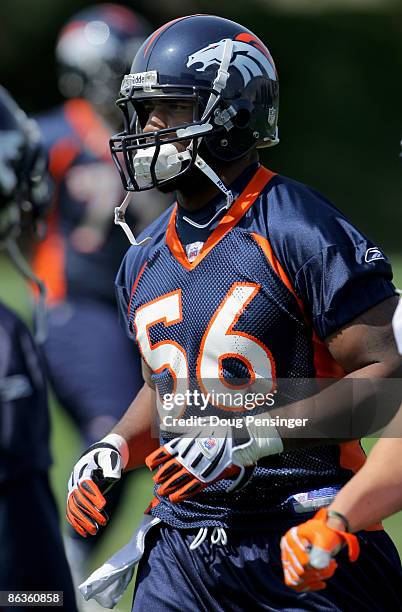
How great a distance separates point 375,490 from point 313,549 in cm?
19

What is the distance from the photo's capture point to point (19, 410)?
13.1 feet

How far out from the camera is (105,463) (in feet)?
11.1

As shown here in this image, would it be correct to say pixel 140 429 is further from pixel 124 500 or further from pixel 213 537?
pixel 124 500

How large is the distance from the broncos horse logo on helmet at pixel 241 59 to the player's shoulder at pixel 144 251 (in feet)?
1.51

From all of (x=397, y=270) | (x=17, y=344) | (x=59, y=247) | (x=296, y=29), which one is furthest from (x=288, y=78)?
(x=17, y=344)

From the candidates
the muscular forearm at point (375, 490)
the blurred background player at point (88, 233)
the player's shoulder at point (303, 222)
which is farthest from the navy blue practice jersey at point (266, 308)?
the blurred background player at point (88, 233)

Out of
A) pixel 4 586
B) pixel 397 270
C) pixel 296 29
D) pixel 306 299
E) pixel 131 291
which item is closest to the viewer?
pixel 306 299

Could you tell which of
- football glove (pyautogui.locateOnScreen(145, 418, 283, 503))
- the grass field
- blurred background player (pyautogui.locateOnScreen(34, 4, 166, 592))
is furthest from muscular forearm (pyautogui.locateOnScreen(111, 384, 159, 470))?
blurred background player (pyautogui.locateOnScreen(34, 4, 166, 592))

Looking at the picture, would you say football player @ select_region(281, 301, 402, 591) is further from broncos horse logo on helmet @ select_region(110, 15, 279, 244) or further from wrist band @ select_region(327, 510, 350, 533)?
broncos horse logo on helmet @ select_region(110, 15, 279, 244)

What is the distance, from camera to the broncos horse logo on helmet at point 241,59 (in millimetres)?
3373

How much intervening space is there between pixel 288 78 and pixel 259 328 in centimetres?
2038

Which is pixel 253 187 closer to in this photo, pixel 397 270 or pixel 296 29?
pixel 397 270

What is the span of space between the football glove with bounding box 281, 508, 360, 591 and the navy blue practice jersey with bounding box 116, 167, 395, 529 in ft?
1.62

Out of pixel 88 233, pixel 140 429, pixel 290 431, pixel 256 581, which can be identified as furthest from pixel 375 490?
pixel 88 233
